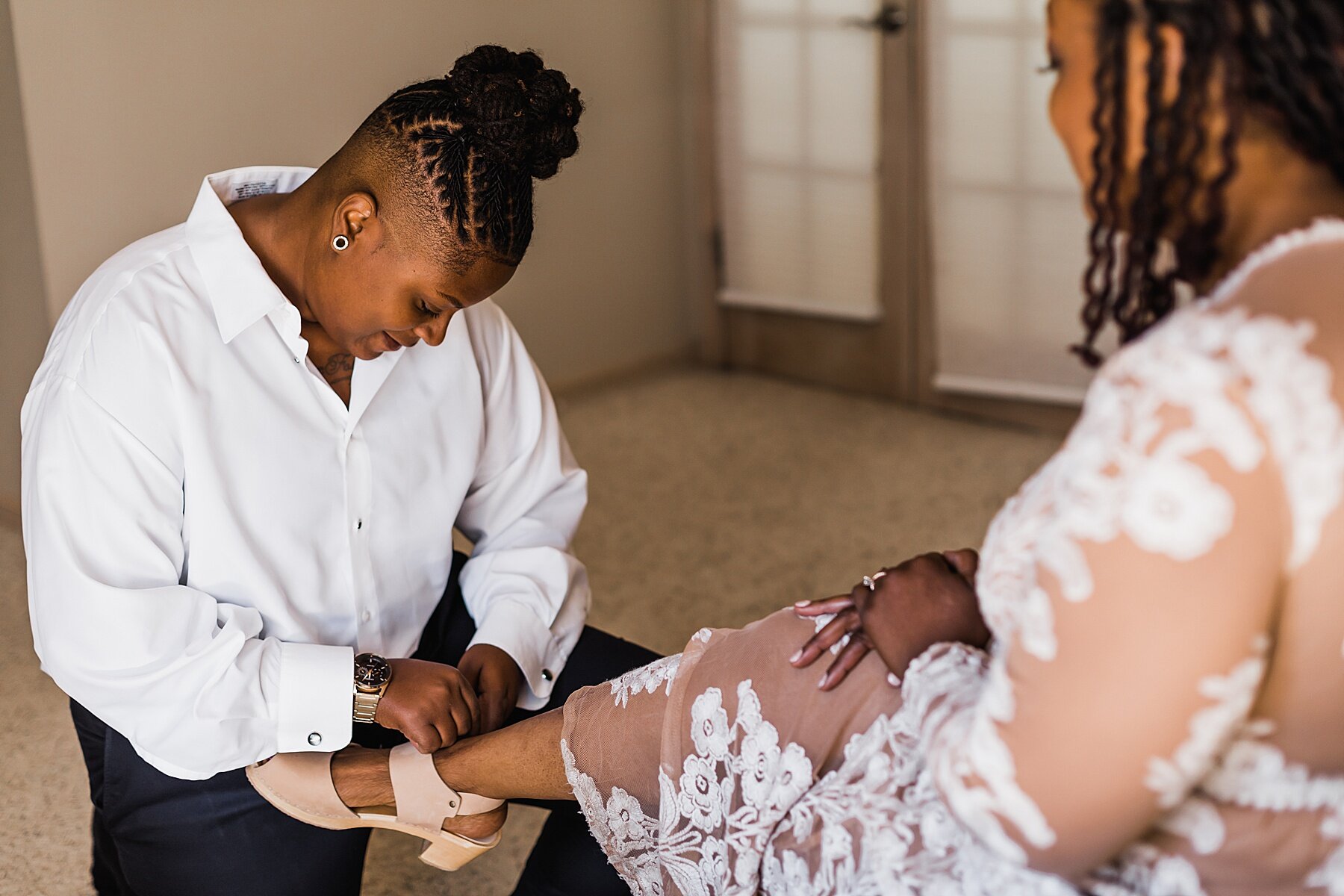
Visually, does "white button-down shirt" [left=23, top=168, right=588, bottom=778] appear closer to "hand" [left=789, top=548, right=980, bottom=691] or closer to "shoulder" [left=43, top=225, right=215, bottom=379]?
"shoulder" [left=43, top=225, right=215, bottom=379]

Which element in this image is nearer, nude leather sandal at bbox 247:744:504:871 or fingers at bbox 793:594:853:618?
fingers at bbox 793:594:853:618

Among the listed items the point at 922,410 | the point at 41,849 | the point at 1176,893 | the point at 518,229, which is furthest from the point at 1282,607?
the point at 922,410

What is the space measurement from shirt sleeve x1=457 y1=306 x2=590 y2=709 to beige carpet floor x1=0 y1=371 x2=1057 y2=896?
17.8 inches

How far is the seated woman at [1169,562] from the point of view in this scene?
77 centimetres

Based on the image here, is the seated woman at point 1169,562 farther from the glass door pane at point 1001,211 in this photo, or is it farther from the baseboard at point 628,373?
the baseboard at point 628,373

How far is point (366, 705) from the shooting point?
136 centimetres

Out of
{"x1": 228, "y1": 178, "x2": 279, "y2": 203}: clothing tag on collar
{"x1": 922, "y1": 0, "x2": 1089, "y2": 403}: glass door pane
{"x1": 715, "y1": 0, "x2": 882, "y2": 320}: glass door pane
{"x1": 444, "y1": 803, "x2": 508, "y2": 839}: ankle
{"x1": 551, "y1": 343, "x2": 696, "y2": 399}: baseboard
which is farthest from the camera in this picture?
{"x1": 551, "y1": 343, "x2": 696, "y2": 399}: baseboard

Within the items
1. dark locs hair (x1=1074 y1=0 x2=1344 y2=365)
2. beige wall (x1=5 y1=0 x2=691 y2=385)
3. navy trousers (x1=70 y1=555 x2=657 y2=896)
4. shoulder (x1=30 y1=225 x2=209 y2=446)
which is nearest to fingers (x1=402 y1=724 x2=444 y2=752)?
navy trousers (x1=70 y1=555 x2=657 y2=896)

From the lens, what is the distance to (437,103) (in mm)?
1295

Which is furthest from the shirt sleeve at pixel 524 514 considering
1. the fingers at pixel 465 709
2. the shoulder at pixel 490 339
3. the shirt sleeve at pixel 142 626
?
the shirt sleeve at pixel 142 626

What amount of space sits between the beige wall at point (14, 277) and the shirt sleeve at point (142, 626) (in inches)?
51.7

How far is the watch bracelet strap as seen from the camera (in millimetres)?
1358

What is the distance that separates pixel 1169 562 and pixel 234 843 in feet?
3.31

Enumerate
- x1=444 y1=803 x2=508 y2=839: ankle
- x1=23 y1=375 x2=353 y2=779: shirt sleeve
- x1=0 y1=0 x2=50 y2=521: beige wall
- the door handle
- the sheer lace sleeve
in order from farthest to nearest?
the door handle → x1=0 y1=0 x2=50 y2=521: beige wall → x1=444 y1=803 x2=508 y2=839: ankle → x1=23 y1=375 x2=353 y2=779: shirt sleeve → the sheer lace sleeve
